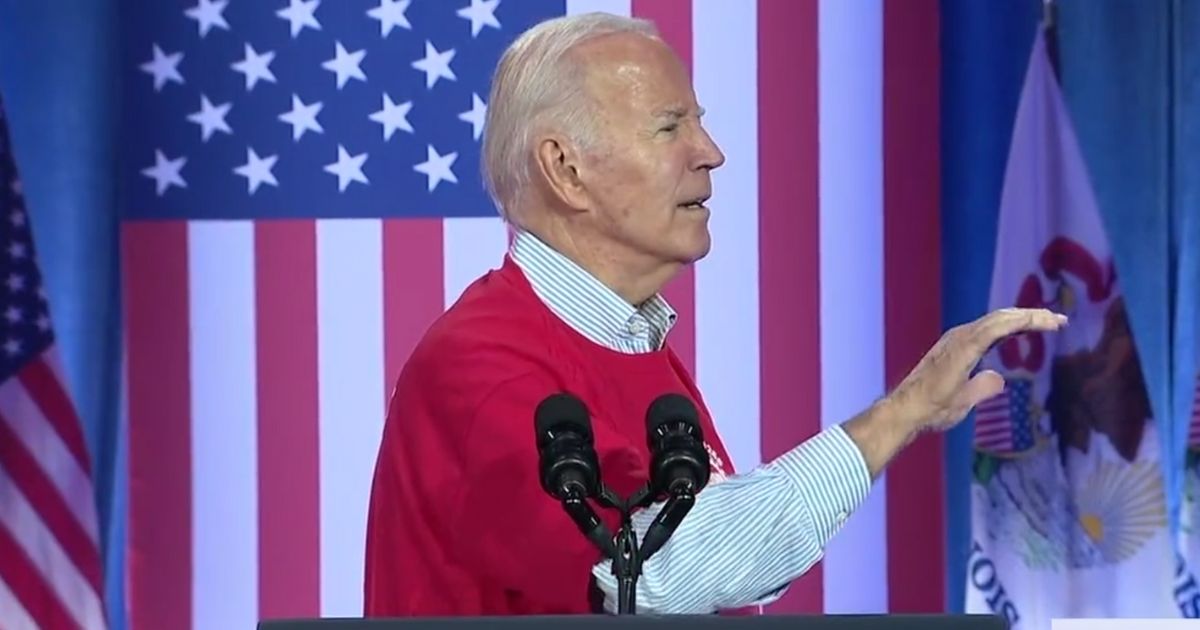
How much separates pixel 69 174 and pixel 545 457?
1.90 metres

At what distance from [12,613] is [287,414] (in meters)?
0.54

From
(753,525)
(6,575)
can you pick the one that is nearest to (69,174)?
(6,575)

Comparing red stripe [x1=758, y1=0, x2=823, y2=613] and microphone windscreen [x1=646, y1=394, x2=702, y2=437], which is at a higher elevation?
red stripe [x1=758, y1=0, x2=823, y2=613]

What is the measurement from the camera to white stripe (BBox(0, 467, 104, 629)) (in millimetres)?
2914

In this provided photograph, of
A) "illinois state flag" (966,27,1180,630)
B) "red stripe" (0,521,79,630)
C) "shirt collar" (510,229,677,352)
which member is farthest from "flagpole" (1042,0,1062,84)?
"red stripe" (0,521,79,630)

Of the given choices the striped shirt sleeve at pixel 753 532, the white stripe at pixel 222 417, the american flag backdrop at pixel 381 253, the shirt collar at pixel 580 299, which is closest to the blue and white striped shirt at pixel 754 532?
the striped shirt sleeve at pixel 753 532

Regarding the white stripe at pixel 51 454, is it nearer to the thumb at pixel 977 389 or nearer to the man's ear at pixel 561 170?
the man's ear at pixel 561 170

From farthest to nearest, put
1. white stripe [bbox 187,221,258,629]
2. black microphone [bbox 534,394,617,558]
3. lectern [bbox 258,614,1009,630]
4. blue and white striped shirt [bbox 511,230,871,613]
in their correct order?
white stripe [bbox 187,221,258,629] < blue and white striped shirt [bbox 511,230,871,613] < black microphone [bbox 534,394,617,558] < lectern [bbox 258,614,1009,630]

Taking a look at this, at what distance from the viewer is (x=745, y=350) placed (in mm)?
3166

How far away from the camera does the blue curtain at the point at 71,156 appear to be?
289 centimetres

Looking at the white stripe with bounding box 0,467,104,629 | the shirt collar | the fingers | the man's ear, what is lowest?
the white stripe with bounding box 0,467,104,629

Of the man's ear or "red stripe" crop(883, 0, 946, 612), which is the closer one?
the man's ear

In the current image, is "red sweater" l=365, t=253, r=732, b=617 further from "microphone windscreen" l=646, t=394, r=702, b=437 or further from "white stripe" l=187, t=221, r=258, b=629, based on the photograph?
"white stripe" l=187, t=221, r=258, b=629

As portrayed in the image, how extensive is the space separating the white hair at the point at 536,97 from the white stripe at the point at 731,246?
1.44 meters
